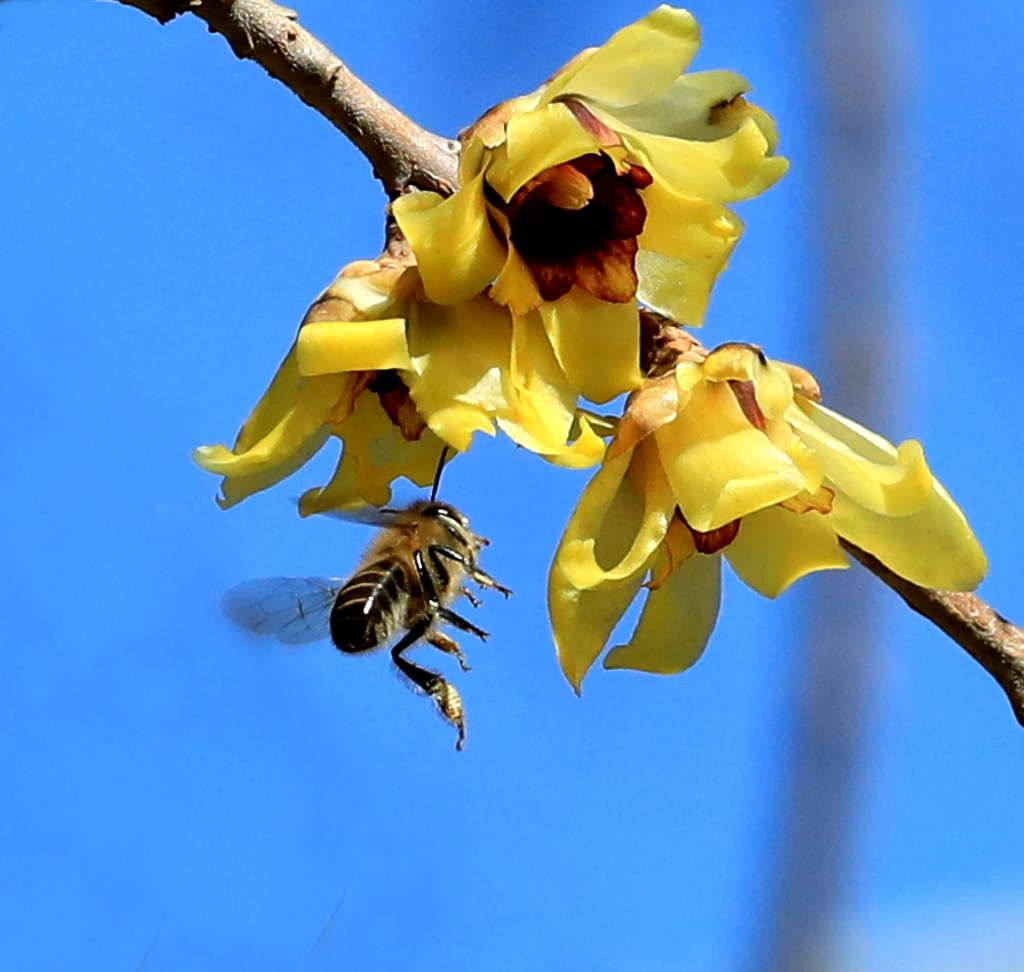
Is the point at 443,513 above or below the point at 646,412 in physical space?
above

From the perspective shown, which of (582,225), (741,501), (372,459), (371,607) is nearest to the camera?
(741,501)

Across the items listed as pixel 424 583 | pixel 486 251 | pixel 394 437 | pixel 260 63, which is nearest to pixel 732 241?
pixel 486 251

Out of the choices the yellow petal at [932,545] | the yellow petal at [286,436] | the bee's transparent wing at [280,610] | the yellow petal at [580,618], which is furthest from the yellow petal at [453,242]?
the bee's transparent wing at [280,610]

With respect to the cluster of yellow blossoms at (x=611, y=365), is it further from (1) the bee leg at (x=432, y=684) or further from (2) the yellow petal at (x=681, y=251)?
(1) the bee leg at (x=432, y=684)

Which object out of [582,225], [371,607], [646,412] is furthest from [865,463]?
[371,607]

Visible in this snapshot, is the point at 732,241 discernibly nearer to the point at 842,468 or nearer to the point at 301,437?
the point at 842,468

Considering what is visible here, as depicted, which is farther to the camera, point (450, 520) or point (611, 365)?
point (450, 520)

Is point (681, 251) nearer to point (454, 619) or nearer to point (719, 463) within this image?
point (719, 463)
